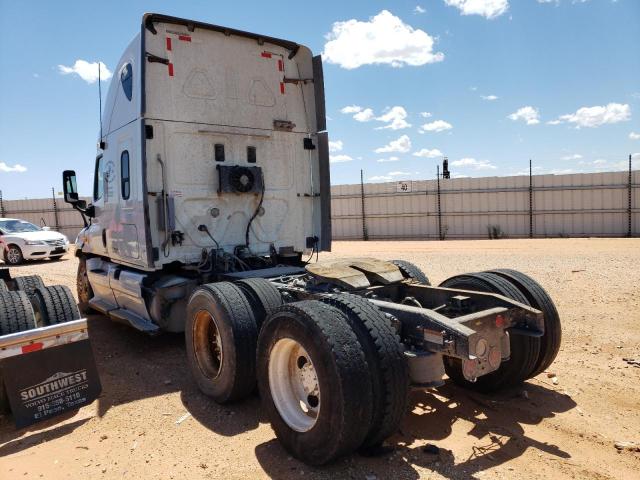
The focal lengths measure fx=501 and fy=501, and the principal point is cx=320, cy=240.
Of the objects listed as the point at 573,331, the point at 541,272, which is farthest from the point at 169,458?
the point at 541,272

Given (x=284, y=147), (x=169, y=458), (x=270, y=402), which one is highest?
(x=284, y=147)

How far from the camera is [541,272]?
10.7 metres

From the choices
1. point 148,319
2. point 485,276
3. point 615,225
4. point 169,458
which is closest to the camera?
point 169,458

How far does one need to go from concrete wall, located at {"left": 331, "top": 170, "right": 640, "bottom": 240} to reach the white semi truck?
1792 cm

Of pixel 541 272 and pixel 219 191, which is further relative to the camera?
pixel 541 272

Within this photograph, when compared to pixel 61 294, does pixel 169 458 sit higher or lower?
lower

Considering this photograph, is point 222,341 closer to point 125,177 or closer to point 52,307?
point 52,307

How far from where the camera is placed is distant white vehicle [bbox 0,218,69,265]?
684 inches

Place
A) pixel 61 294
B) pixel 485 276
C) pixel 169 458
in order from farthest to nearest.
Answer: pixel 61 294, pixel 485 276, pixel 169 458

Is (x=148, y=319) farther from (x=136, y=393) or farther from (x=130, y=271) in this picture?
(x=136, y=393)

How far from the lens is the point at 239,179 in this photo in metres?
6.32

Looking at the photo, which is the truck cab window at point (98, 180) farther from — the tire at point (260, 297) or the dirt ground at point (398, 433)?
the tire at point (260, 297)

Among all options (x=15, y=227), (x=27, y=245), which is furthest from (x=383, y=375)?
(x=15, y=227)

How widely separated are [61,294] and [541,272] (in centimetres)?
931
